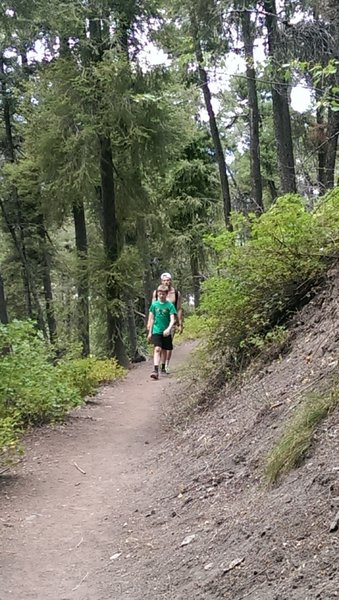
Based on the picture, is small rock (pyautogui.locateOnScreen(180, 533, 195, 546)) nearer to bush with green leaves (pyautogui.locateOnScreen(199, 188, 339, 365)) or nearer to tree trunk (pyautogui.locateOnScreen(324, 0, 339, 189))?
bush with green leaves (pyautogui.locateOnScreen(199, 188, 339, 365))

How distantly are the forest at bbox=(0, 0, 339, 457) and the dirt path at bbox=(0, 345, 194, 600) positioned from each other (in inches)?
21.2

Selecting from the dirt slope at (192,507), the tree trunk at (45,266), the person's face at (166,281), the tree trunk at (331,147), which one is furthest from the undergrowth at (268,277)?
the tree trunk at (45,266)

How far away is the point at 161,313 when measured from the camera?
1014cm

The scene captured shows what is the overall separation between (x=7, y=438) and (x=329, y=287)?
12.8ft

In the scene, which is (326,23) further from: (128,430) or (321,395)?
(321,395)

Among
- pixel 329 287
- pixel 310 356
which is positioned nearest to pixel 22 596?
pixel 310 356

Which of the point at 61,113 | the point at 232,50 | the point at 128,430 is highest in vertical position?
the point at 232,50

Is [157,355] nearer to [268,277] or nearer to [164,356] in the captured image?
[164,356]

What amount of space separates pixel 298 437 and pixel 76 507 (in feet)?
8.41

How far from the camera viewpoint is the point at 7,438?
584cm

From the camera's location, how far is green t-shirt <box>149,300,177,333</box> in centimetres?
1009

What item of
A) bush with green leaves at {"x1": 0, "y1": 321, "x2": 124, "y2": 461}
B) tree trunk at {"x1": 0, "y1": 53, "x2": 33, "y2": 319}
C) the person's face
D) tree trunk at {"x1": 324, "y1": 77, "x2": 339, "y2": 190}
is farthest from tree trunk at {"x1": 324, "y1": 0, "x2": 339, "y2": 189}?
tree trunk at {"x1": 0, "y1": 53, "x2": 33, "y2": 319}

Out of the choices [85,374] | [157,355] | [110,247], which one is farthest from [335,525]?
[110,247]

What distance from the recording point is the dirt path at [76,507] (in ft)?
12.8
